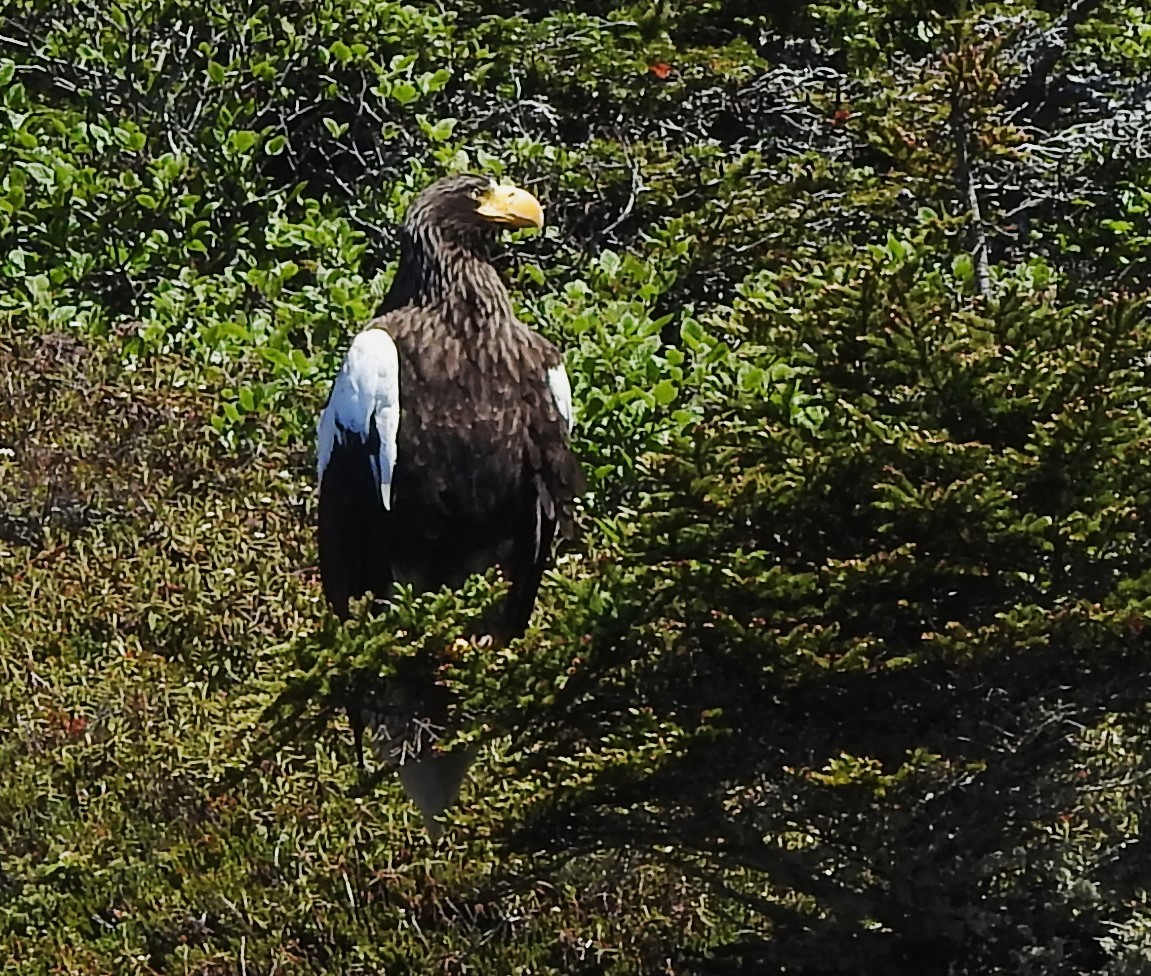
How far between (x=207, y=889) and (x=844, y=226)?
3959mm

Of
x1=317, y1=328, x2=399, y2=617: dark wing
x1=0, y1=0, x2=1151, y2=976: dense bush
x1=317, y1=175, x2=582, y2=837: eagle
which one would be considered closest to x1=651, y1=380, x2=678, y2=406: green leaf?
x1=0, y1=0, x2=1151, y2=976: dense bush

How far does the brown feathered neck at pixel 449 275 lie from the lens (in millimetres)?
5211

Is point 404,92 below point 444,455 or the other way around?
the other way around

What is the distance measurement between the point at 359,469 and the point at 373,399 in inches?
8.4

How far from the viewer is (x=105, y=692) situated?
20.0 ft

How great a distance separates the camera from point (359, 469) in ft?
16.3

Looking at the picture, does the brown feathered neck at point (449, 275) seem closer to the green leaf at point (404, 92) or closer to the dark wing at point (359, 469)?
the dark wing at point (359, 469)

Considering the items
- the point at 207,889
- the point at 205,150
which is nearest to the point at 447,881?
the point at 207,889

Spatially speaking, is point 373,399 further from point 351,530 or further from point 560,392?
point 560,392

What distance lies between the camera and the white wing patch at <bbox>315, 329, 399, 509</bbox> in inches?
191

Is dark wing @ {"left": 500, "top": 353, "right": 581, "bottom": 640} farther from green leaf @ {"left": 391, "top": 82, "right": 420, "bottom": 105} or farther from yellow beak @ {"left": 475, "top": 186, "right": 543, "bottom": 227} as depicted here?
green leaf @ {"left": 391, "top": 82, "right": 420, "bottom": 105}

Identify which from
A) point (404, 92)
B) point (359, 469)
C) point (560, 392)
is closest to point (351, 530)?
point (359, 469)

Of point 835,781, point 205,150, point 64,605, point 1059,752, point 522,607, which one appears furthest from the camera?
point 205,150

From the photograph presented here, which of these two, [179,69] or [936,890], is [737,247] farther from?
[936,890]
